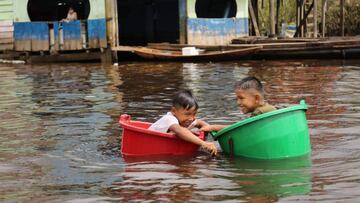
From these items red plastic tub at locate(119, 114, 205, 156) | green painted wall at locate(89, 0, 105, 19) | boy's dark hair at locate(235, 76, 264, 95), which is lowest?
red plastic tub at locate(119, 114, 205, 156)

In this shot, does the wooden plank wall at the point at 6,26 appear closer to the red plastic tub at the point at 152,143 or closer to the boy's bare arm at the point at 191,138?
Answer: the red plastic tub at the point at 152,143

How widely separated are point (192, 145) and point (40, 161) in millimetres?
1689

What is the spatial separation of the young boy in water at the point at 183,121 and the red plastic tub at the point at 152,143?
123 mm

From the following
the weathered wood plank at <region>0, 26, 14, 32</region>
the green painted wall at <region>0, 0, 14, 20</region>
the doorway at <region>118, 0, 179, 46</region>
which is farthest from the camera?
the doorway at <region>118, 0, 179, 46</region>

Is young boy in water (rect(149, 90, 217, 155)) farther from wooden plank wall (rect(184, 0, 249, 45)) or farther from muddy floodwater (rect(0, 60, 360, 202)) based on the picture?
wooden plank wall (rect(184, 0, 249, 45))

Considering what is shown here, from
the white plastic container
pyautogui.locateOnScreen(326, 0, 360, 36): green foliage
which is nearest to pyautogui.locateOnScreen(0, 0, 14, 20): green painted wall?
the white plastic container

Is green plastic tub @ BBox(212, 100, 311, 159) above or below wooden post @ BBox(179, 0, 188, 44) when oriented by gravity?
below

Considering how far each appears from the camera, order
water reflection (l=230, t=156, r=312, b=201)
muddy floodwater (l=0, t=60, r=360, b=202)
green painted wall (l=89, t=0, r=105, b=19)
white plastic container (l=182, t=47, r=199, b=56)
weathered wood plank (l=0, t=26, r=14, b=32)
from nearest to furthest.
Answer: water reflection (l=230, t=156, r=312, b=201), muddy floodwater (l=0, t=60, r=360, b=202), white plastic container (l=182, t=47, r=199, b=56), green painted wall (l=89, t=0, r=105, b=19), weathered wood plank (l=0, t=26, r=14, b=32)

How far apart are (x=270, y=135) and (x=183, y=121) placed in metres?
1.02

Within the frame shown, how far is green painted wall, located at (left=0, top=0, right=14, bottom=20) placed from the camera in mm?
22859

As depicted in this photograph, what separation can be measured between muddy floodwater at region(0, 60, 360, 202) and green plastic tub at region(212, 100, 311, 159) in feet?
0.44

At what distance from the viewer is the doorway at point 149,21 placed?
27328 mm

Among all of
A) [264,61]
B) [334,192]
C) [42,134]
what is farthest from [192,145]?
[264,61]

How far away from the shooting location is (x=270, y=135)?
21.7 feet
